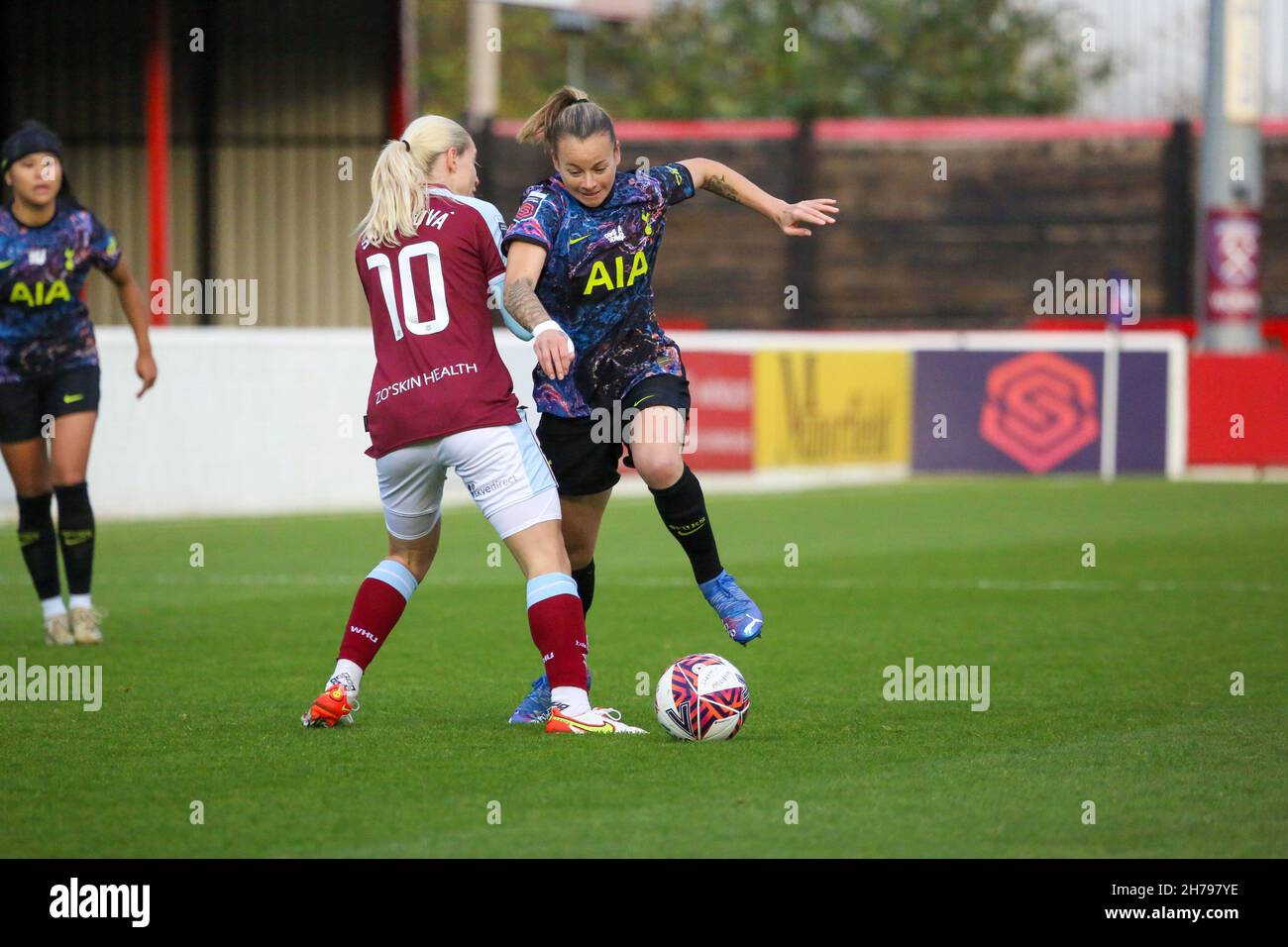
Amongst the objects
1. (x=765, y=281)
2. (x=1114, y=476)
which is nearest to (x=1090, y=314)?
(x=765, y=281)

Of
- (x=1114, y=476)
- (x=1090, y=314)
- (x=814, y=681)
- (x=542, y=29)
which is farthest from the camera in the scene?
(x=542, y=29)

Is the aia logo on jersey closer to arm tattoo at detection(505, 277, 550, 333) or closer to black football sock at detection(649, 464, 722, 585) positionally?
arm tattoo at detection(505, 277, 550, 333)

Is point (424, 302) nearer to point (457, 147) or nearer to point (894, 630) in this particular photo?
point (457, 147)

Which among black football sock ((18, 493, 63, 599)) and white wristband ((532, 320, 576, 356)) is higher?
white wristband ((532, 320, 576, 356))

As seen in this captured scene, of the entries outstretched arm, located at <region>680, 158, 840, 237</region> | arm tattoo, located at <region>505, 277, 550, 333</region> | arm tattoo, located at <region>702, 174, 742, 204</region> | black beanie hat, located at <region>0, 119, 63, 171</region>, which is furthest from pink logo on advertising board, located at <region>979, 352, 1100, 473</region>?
arm tattoo, located at <region>505, 277, 550, 333</region>

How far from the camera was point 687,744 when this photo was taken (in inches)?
248

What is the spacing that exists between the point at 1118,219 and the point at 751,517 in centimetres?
1483

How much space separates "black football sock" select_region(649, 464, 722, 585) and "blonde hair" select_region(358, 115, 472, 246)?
1.27 m

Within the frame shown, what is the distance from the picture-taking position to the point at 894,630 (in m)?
9.50

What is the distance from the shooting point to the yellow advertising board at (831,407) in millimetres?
19250

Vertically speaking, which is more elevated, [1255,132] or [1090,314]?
[1255,132]

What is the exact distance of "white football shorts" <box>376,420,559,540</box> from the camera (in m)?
6.19

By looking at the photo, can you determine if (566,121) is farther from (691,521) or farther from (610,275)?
(691,521)
